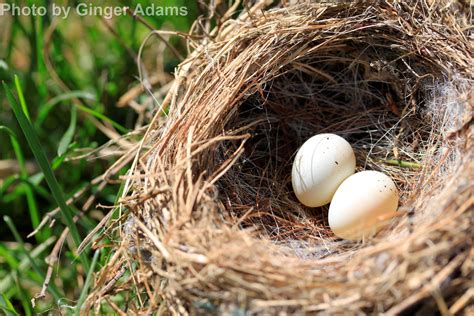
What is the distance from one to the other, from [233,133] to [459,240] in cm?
87

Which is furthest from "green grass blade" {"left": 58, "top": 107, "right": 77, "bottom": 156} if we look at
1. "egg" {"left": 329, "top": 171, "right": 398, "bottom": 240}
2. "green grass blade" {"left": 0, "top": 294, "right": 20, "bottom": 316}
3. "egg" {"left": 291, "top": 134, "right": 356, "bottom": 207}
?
"egg" {"left": 329, "top": 171, "right": 398, "bottom": 240}

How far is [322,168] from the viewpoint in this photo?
2.19m

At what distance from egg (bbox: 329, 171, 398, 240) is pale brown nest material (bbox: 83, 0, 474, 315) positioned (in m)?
0.06

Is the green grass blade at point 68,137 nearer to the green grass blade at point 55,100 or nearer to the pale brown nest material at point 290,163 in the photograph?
the green grass blade at point 55,100

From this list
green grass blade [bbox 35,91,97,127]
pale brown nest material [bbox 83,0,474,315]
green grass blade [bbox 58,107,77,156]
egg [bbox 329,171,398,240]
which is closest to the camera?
pale brown nest material [bbox 83,0,474,315]

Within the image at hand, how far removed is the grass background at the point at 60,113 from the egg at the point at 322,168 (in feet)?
2.61

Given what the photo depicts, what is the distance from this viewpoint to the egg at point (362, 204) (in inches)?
80.6

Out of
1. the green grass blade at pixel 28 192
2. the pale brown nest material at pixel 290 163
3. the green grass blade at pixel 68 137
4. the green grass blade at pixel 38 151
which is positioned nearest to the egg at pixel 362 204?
the pale brown nest material at pixel 290 163

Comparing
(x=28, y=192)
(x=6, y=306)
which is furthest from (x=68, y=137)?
(x=6, y=306)

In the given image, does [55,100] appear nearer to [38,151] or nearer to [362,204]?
[38,151]

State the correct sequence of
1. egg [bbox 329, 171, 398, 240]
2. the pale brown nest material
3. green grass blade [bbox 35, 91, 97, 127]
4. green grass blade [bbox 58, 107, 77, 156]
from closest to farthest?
1. the pale brown nest material
2. egg [bbox 329, 171, 398, 240]
3. green grass blade [bbox 58, 107, 77, 156]
4. green grass blade [bbox 35, 91, 97, 127]

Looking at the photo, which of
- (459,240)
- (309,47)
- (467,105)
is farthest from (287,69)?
(459,240)

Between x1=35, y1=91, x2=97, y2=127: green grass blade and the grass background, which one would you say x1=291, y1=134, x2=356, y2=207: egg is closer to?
the grass background

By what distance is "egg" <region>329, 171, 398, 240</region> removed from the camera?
2047 millimetres
